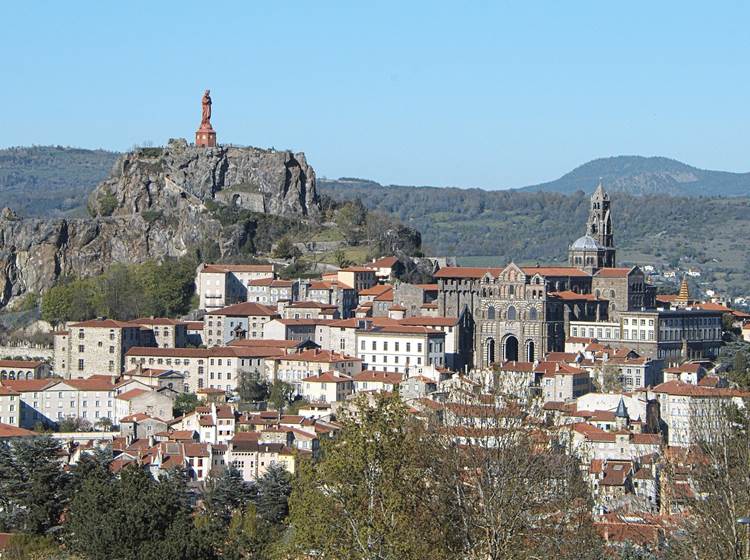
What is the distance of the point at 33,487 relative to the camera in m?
51.7

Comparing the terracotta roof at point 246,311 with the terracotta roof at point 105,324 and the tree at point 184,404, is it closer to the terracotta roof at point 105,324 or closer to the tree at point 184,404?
the terracotta roof at point 105,324

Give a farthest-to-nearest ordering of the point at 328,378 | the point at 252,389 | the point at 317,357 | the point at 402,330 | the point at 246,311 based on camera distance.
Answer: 1. the point at 246,311
2. the point at 402,330
3. the point at 317,357
4. the point at 252,389
5. the point at 328,378

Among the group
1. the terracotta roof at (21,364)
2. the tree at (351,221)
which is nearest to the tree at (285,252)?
the tree at (351,221)

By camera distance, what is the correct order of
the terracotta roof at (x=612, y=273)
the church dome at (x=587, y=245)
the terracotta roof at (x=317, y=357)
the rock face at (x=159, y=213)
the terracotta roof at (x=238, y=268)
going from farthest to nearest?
the rock face at (x=159, y=213) < the terracotta roof at (x=238, y=268) < the church dome at (x=587, y=245) < the terracotta roof at (x=612, y=273) < the terracotta roof at (x=317, y=357)

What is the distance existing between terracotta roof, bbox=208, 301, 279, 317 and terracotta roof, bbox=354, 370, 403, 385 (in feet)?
30.9

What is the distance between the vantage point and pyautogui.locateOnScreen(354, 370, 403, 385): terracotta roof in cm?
7031

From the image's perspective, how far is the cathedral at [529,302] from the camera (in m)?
76.7

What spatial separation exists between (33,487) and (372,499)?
92.6ft

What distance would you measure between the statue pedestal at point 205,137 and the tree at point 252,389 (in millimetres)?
35117

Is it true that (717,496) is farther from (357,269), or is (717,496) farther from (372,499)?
(357,269)

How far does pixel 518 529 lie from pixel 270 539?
2152 centimetres

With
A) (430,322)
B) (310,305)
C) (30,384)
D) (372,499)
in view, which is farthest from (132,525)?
(310,305)

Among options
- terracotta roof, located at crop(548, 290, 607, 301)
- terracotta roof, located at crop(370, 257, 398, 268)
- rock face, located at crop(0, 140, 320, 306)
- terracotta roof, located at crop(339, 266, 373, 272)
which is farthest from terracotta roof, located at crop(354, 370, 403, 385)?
rock face, located at crop(0, 140, 320, 306)

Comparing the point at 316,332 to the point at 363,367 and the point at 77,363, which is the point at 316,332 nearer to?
the point at 363,367
